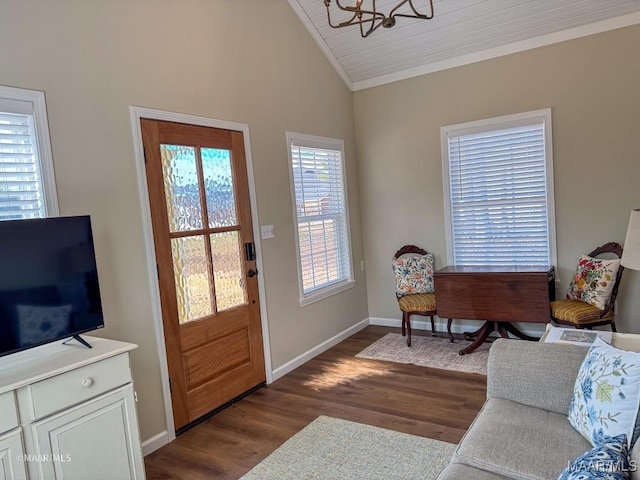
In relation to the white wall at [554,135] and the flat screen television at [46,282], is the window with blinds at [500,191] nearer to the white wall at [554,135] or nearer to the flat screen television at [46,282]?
the white wall at [554,135]

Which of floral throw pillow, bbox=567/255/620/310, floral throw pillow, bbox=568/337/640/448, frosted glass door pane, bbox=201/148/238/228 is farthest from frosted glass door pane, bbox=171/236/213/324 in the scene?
floral throw pillow, bbox=567/255/620/310

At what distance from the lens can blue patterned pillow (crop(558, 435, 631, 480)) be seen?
1.14 metres

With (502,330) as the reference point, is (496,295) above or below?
above

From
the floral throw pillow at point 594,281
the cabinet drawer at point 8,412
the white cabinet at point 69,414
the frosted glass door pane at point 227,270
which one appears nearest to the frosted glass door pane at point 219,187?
the frosted glass door pane at point 227,270

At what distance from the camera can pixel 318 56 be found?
4426 mm

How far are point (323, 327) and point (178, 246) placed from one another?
1.90 meters

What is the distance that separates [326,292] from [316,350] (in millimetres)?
573

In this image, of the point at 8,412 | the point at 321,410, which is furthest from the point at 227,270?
the point at 8,412

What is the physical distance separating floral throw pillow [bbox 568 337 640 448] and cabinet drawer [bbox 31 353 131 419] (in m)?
1.94

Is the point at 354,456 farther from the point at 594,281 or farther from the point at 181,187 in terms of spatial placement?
the point at 594,281

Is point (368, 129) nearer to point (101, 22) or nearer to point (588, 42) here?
point (588, 42)

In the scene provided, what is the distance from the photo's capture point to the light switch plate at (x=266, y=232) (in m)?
3.67

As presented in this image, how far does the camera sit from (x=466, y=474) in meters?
1.55

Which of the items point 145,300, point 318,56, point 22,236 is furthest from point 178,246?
point 318,56
